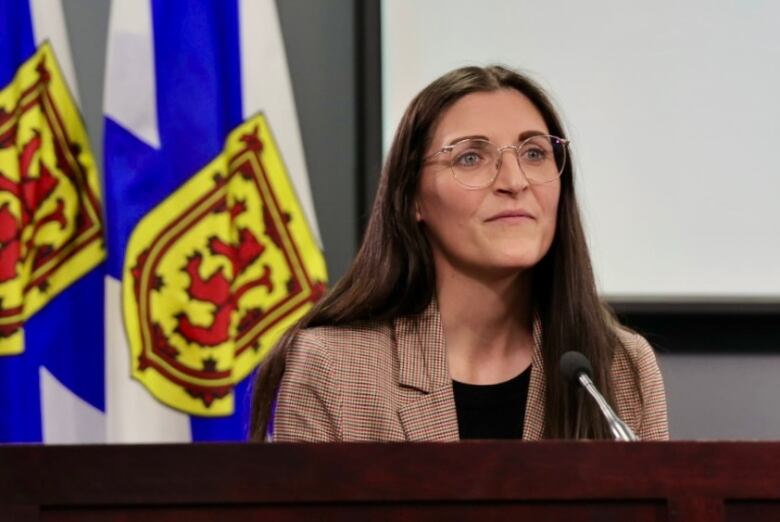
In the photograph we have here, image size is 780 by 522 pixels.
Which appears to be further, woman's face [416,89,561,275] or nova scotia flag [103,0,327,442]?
nova scotia flag [103,0,327,442]

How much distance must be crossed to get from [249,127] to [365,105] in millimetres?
239

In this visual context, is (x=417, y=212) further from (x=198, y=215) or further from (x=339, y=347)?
(x=198, y=215)

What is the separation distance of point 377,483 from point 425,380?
86 cm

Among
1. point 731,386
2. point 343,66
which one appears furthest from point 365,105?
point 731,386

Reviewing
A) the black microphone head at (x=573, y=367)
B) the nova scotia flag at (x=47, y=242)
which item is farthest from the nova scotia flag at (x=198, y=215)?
the black microphone head at (x=573, y=367)

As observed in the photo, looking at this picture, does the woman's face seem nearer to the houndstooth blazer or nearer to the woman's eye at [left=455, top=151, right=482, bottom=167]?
the woman's eye at [left=455, top=151, right=482, bottom=167]

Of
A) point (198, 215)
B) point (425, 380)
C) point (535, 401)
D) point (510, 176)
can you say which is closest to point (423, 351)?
point (425, 380)

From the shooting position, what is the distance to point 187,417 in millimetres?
2215

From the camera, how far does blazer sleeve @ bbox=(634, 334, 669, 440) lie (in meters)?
1.85

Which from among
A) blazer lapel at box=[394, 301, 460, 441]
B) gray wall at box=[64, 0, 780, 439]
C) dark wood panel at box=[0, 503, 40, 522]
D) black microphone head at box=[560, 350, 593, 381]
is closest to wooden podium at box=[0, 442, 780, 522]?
dark wood panel at box=[0, 503, 40, 522]

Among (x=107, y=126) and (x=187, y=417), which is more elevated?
(x=107, y=126)

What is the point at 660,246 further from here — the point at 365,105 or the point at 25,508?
the point at 25,508

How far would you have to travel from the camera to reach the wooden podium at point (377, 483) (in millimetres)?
950

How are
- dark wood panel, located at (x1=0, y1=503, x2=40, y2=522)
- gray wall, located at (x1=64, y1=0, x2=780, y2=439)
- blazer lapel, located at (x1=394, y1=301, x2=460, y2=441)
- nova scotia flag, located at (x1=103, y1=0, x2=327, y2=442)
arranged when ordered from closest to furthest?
dark wood panel, located at (x1=0, y1=503, x2=40, y2=522) → blazer lapel, located at (x1=394, y1=301, x2=460, y2=441) → nova scotia flag, located at (x1=103, y1=0, x2=327, y2=442) → gray wall, located at (x1=64, y1=0, x2=780, y2=439)
